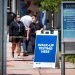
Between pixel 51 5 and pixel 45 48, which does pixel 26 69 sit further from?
pixel 51 5

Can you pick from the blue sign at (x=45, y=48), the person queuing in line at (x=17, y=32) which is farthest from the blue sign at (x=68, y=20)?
the person queuing in line at (x=17, y=32)

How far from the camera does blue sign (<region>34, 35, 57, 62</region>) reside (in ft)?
45.9

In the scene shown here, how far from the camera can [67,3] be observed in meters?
9.89

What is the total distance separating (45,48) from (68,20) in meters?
4.18

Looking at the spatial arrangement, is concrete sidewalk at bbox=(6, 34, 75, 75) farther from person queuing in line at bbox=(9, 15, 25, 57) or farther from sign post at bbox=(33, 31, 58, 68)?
person queuing in line at bbox=(9, 15, 25, 57)

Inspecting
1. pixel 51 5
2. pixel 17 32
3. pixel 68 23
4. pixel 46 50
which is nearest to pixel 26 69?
pixel 46 50

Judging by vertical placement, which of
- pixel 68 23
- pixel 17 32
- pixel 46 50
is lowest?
pixel 46 50

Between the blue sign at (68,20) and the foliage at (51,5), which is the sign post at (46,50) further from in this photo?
the foliage at (51,5)

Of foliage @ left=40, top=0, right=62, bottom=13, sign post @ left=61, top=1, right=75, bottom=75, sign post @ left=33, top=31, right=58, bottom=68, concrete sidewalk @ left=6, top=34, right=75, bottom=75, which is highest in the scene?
foliage @ left=40, top=0, right=62, bottom=13

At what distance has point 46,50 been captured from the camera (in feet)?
46.0

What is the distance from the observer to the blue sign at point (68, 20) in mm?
9875

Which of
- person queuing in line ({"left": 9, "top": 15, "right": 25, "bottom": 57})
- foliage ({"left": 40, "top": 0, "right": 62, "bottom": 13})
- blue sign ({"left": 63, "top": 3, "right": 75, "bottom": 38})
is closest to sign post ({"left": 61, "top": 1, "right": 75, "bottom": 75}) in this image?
blue sign ({"left": 63, "top": 3, "right": 75, "bottom": 38})

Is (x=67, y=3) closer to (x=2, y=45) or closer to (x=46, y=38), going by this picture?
(x=2, y=45)

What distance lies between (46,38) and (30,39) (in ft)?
14.0
